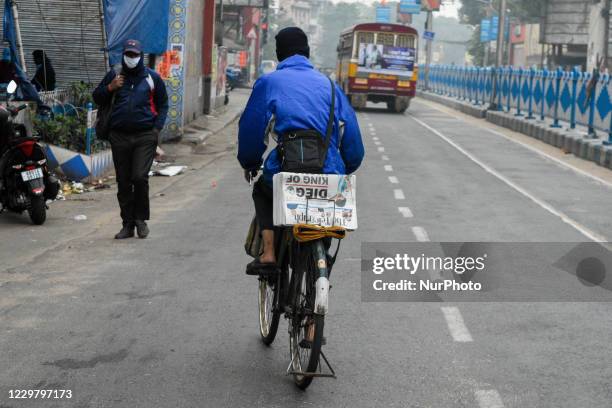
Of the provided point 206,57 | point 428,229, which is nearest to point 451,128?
point 206,57

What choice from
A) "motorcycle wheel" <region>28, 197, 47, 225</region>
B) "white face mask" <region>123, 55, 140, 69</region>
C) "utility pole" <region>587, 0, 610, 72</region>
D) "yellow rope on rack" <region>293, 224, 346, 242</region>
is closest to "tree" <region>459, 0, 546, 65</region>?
"utility pole" <region>587, 0, 610, 72</region>

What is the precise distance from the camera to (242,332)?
6645mm

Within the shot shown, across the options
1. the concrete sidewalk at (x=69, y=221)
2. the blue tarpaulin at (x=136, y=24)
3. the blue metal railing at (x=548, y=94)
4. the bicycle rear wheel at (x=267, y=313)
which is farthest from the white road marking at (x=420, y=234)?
the blue metal railing at (x=548, y=94)

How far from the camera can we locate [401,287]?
8.12 m

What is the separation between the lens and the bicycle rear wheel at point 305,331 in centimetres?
508

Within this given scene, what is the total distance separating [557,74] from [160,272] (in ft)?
63.8

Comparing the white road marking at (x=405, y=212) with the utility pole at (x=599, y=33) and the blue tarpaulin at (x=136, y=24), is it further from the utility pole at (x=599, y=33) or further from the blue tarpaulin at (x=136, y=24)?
the utility pole at (x=599, y=33)

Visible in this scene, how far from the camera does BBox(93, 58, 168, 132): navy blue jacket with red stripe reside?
33.1 feet

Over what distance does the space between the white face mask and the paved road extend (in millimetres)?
1709

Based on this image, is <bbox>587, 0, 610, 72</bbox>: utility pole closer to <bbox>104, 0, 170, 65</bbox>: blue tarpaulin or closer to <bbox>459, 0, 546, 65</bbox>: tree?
<bbox>459, 0, 546, 65</bbox>: tree

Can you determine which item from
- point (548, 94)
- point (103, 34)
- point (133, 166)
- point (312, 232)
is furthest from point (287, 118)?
point (548, 94)

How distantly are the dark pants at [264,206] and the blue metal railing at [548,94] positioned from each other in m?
16.8

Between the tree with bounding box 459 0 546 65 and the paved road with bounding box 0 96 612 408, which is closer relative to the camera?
the paved road with bounding box 0 96 612 408

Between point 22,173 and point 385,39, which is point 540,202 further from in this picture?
point 385,39
